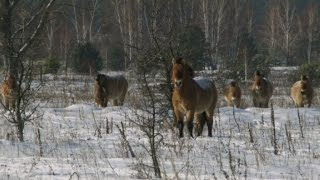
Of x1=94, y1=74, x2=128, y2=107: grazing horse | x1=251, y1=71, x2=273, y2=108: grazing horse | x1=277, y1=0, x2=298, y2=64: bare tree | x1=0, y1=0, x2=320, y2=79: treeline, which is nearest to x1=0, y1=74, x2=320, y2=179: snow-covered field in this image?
x1=0, y1=0, x2=320, y2=79: treeline

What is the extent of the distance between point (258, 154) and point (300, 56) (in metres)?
54.2

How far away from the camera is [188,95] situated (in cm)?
1024

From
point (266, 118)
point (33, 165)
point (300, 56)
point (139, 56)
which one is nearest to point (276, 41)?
point (300, 56)

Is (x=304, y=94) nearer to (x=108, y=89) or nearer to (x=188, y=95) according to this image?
(x=108, y=89)

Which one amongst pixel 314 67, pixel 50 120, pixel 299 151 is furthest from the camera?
pixel 314 67

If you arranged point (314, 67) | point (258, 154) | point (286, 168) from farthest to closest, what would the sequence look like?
point (314, 67) → point (258, 154) → point (286, 168)

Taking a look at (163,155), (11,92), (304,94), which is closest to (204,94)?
(163,155)

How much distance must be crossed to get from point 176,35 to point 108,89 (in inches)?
318

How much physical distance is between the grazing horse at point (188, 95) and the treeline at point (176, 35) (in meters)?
0.56

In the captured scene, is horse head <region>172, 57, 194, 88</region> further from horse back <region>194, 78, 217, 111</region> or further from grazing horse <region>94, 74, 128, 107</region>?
grazing horse <region>94, 74, 128, 107</region>

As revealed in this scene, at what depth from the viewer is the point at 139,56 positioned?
1018 cm

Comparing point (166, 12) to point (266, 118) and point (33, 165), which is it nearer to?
point (266, 118)

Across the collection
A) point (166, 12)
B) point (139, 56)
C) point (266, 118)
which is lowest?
point (266, 118)

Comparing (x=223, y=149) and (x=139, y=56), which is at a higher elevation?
(x=139, y=56)
